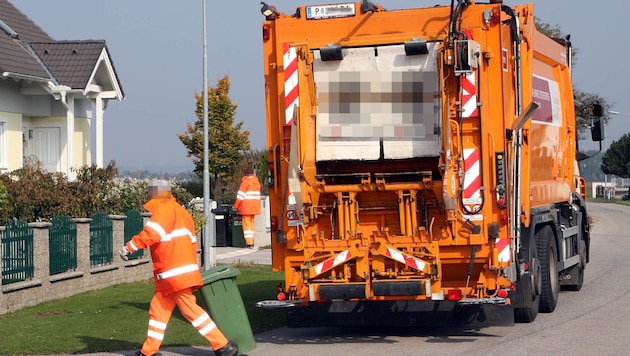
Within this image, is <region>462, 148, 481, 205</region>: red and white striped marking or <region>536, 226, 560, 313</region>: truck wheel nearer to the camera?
<region>462, 148, 481, 205</region>: red and white striped marking

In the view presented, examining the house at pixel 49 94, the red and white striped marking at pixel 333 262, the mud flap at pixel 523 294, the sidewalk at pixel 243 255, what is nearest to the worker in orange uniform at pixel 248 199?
the sidewalk at pixel 243 255

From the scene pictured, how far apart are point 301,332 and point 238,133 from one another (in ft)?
83.9

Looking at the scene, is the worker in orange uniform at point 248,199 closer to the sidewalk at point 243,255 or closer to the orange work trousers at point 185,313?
the sidewalk at point 243,255

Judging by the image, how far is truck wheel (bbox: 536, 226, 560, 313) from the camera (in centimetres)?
1248

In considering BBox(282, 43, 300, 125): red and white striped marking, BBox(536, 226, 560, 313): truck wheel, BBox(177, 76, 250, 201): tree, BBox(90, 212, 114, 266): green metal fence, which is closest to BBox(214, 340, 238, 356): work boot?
BBox(282, 43, 300, 125): red and white striped marking

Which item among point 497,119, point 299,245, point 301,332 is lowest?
point 301,332

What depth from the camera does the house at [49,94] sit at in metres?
24.5

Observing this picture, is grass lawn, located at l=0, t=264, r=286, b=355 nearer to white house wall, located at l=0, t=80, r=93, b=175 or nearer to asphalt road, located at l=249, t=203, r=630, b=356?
asphalt road, located at l=249, t=203, r=630, b=356

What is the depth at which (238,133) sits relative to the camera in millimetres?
37219

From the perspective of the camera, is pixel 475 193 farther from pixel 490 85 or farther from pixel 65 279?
pixel 65 279

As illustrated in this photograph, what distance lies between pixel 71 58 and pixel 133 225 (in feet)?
30.4

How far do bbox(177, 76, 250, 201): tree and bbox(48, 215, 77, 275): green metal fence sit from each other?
1955 cm

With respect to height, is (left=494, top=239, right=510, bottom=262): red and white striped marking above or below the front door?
below

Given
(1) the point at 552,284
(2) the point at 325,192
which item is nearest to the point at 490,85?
(2) the point at 325,192
